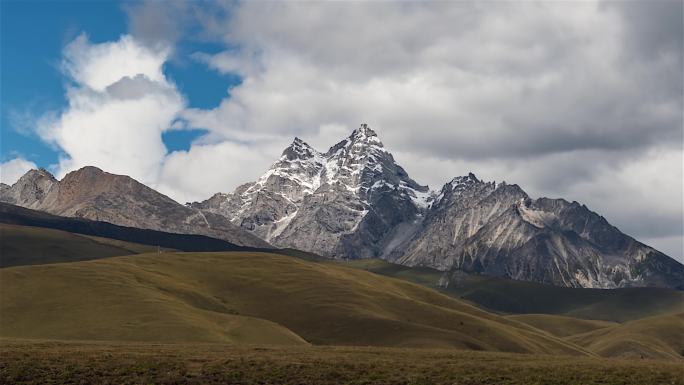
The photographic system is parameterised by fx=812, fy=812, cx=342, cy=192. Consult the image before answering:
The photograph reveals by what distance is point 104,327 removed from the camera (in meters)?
139

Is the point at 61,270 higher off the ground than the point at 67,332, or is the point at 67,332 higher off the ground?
the point at 61,270

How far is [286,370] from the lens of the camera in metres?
72.8

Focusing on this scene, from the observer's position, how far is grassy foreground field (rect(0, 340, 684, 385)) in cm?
6700

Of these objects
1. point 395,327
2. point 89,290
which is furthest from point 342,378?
point 89,290

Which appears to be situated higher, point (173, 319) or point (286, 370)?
point (173, 319)

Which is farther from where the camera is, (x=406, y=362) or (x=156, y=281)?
(x=156, y=281)

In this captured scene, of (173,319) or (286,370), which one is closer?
(286,370)

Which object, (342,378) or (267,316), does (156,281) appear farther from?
(342,378)

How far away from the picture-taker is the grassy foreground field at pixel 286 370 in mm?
67000

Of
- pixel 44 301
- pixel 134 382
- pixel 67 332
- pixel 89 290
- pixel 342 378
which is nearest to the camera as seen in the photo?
pixel 134 382

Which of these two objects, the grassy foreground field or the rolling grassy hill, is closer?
the grassy foreground field

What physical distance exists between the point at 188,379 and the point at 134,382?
473 centimetres

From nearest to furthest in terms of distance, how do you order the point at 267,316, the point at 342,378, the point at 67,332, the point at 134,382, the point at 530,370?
1. the point at 134,382
2. the point at 342,378
3. the point at 530,370
4. the point at 67,332
5. the point at 267,316

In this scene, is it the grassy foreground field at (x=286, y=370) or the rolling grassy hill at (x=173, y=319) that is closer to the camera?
the grassy foreground field at (x=286, y=370)
